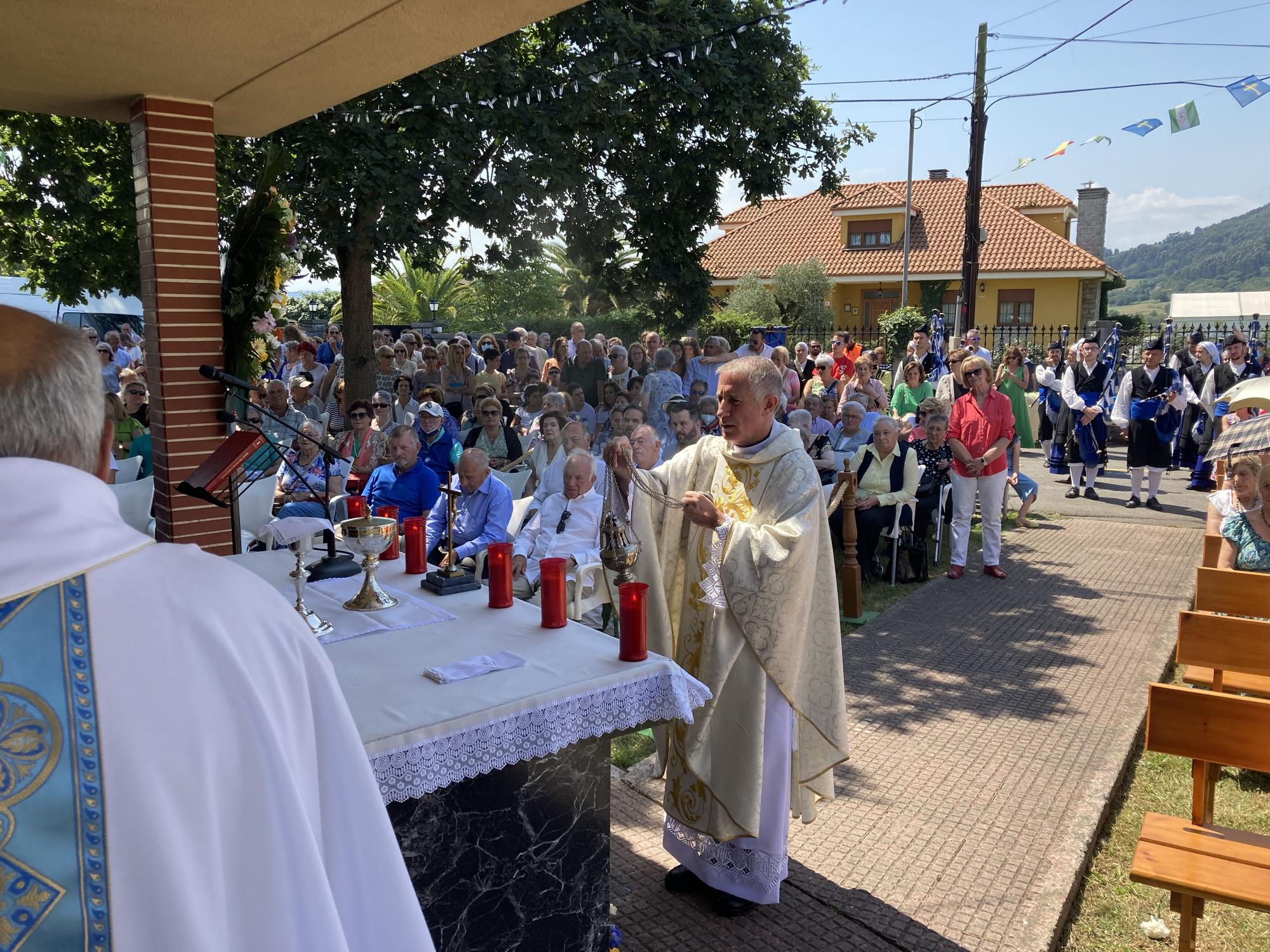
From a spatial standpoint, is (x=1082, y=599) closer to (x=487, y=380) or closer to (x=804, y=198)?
(x=487, y=380)

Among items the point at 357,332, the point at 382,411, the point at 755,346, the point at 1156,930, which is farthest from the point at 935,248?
the point at 1156,930

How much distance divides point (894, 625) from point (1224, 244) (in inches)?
4395

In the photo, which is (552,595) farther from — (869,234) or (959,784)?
(869,234)

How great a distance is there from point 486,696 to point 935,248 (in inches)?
1379

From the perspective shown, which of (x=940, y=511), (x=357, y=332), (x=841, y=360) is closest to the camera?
(x=940, y=511)

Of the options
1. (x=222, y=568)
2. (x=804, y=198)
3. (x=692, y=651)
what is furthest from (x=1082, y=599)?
(x=804, y=198)

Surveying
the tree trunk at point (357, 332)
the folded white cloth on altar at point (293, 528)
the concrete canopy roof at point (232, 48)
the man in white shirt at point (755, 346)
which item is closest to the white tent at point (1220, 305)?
the man in white shirt at point (755, 346)

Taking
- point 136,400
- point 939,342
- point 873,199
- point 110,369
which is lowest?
point 136,400

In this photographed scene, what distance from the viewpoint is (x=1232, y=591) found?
4617mm

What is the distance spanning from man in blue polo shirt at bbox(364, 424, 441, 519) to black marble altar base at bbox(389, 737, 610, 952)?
4304 millimetres

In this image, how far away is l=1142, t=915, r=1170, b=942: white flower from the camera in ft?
11.4

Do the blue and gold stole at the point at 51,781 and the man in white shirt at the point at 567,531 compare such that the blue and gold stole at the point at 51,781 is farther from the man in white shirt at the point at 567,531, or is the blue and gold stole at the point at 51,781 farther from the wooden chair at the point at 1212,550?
the wooden chair at the point at 1212,550

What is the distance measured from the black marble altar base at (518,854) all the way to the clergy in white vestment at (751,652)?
647mm

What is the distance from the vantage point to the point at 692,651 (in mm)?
3801
